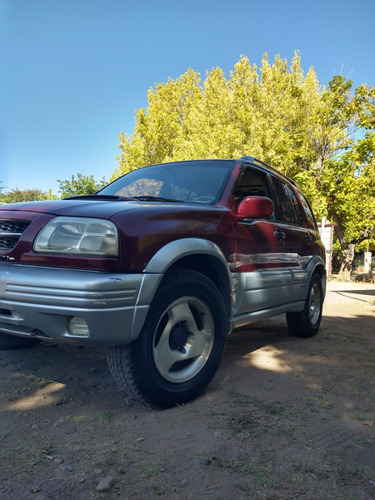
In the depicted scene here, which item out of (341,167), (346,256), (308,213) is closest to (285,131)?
(341,167)

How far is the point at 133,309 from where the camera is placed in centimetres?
227


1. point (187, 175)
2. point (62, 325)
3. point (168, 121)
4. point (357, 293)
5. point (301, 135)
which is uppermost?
point (168, 121)

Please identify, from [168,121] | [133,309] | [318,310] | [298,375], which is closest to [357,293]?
[318,310]

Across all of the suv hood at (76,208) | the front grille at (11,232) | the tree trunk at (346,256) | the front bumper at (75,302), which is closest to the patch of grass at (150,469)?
the front bumper at (75,302)

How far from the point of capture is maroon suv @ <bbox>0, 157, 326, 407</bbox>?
223 centimetres

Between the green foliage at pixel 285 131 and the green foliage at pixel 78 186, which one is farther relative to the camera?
the green foliage at pixel 78 186

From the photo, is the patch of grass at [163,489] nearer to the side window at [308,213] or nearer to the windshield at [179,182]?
the windshield at [179,182]

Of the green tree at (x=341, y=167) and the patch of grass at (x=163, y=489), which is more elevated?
the green tree at (x=341, y=167)

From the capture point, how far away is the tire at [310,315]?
4785mm

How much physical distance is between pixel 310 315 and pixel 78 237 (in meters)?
3.47

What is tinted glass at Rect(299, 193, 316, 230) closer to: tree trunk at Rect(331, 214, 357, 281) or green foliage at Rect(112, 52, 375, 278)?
green foliage at Rect(112, 52, 375, 278)

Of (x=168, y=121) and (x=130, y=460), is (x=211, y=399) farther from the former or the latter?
(x=168, y=121)

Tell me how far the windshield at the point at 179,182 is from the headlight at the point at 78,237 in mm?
980

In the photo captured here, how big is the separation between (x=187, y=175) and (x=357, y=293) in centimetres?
849
